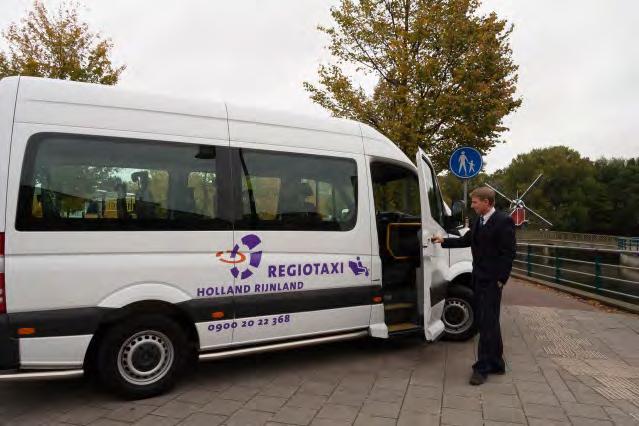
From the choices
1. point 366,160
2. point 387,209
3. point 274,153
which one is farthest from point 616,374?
point 274,153

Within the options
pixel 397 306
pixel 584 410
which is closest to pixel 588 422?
pixel 584 410

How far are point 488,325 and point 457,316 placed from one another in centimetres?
145

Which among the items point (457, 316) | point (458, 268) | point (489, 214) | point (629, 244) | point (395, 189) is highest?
point (395, 189)

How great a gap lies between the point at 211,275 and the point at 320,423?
1.56m

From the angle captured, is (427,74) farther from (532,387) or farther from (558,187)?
(558,187)

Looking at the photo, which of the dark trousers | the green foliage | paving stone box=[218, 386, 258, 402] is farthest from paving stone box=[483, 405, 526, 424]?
the green foliage

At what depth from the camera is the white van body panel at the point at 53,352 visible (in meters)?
3.74

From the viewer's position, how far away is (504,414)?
3.98m

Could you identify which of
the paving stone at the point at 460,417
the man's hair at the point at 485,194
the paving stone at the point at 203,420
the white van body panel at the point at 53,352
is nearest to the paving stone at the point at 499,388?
the paving stone at the point at 460,417

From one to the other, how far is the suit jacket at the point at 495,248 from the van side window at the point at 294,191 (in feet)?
4.27

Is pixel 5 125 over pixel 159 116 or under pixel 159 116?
under

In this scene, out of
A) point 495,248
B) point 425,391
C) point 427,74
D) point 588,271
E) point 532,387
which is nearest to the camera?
point 425,391

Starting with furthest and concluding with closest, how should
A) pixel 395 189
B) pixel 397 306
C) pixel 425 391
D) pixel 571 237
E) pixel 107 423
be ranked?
pixel 571 237 → pixel 395 189 → pixel 397 306 → pixel 425 391 → pixel 107 423

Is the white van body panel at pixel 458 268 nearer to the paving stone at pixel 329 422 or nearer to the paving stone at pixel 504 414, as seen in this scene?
the paving stone at pixel 504 414
